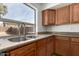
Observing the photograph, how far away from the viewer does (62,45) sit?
3.84ft

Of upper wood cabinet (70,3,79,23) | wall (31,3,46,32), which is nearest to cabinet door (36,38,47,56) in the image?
wall (31,3,46,32)

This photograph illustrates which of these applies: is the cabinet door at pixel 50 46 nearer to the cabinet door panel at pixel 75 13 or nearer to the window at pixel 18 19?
the window at pixel 18 19

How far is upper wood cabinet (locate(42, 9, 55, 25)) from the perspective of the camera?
44.7 inches

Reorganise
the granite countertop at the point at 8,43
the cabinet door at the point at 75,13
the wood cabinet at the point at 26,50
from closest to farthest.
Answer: the granite countertop at the point at 8,43
the wood cabinet at the point at 26,50
the cabinet door at the point at 75,13

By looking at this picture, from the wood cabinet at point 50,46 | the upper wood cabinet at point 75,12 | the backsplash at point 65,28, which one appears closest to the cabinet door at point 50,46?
the wood cabinet at point 50,46

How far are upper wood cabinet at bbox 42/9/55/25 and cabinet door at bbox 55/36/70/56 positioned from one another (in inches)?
7.6

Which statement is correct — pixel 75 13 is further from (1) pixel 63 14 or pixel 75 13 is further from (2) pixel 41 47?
(2) pixel 41 47

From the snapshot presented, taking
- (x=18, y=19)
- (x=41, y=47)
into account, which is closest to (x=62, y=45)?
(x=41, y=47)

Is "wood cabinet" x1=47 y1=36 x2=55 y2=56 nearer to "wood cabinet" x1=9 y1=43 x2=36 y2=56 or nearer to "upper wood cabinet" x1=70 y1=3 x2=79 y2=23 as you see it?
"wood cabinet" x1=9 y1=43 x2=36 y2=56

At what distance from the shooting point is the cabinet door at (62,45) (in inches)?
45.3

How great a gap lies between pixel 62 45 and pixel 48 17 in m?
0.35

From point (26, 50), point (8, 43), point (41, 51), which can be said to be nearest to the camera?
point (8, 43)

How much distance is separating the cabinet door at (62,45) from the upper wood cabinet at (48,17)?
0.19 meters

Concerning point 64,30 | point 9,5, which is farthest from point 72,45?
point 9,5
